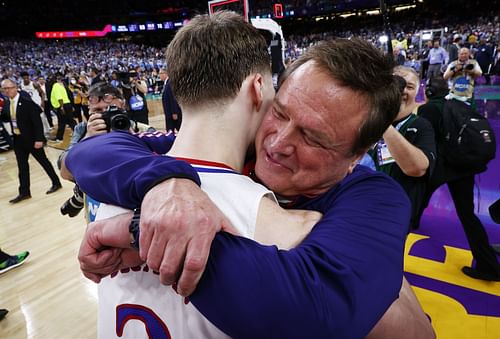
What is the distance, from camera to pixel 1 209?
4551mm

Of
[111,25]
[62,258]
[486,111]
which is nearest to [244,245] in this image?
[62,258]

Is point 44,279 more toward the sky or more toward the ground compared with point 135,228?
more toward the ground

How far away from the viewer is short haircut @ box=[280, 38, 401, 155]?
79 centimetres

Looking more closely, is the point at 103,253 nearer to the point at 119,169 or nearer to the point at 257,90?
the point at 119,169

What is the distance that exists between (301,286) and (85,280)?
2.87 m

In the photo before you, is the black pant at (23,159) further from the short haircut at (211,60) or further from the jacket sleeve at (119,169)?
the short haircut at (211,60)

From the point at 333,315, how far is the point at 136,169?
1.43 feet

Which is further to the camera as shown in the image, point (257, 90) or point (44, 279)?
point (44, 279)

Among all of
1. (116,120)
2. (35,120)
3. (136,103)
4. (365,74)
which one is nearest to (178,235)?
(365,74)

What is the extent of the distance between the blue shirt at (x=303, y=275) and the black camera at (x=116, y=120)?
121 centimetres

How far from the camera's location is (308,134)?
2.65ft

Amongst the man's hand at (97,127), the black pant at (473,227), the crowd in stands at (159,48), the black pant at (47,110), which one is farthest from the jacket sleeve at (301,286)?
the crowd in stands at (159,48)

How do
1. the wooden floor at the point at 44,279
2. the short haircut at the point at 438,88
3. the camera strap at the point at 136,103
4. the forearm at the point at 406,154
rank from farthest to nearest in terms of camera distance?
the camera strap at the point at 136,103 < the short haircut at the point at 438,88 < the wooden floor at the point at 44,279 < the forearm at the point at 406,154

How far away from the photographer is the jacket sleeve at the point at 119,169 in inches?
23.9
